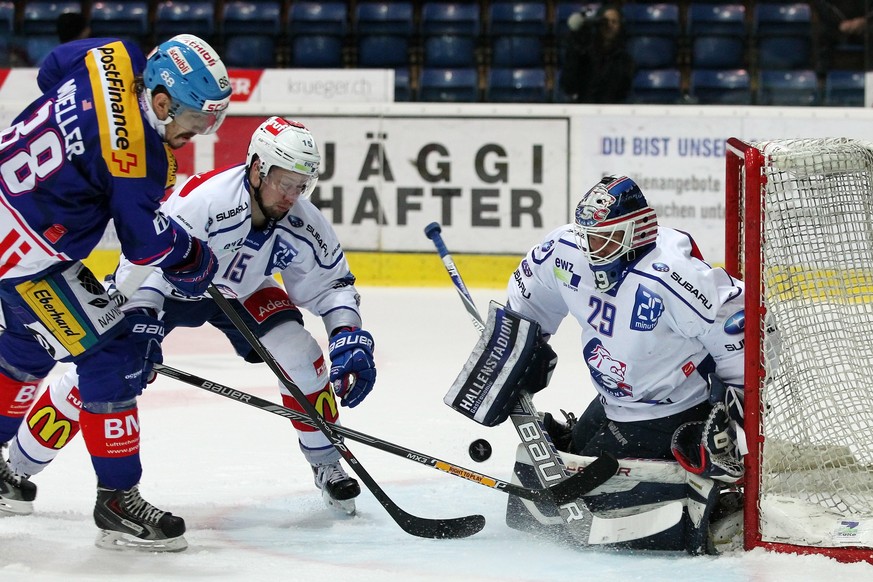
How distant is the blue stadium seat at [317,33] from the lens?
813cm

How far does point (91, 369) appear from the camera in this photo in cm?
273

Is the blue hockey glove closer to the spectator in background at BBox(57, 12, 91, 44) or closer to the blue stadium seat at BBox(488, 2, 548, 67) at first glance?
the spectator in background at BBox(57, 12, 91, 44)

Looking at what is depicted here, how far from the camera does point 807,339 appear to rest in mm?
2930

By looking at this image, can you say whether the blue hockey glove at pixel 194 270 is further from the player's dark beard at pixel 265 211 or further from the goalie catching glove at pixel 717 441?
the goalie catching glove at pixel 717 441

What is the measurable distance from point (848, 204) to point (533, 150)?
378 cm

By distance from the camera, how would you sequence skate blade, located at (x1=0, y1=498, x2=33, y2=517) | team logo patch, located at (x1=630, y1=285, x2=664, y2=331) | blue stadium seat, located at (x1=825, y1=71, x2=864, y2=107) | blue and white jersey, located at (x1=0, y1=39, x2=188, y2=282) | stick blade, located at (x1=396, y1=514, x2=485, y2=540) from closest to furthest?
blue and white jersey, located at (x1=0, y1=39, x2=188, y2=282)
team logo patch, located at (x1=630, y1=285, x2=664, y2=331)
stick blade, located at (x1=396, y1=514, x2=485, y2=540)
skate blade, located at (x1=0, y1=498, x2=33, y2=517)
blue stadium seat, located at (x1=825, y1=71, x2=864, y2=107)

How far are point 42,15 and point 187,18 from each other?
93 centimetres

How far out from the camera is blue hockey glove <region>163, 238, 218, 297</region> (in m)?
2.74

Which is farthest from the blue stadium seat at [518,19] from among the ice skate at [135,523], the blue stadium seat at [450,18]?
the ice skate at [135,523]

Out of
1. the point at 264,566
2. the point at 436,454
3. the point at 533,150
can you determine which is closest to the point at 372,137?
the point at 533,150

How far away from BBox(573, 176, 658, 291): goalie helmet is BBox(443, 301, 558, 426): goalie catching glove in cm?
25

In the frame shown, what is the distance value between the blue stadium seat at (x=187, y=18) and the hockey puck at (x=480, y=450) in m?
5.76

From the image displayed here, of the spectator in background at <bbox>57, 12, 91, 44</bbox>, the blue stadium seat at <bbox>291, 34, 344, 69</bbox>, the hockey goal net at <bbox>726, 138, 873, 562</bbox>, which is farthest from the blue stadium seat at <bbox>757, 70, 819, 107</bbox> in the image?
the hockey goal net at <bbox>726, 138, 873, 562</bbox>

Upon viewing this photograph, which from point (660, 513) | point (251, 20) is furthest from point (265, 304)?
point (251, 20)
